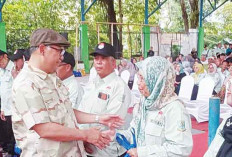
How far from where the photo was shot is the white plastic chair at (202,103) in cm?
589

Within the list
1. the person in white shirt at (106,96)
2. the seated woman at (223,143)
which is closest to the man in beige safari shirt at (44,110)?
the person in white shirt at (106,96)

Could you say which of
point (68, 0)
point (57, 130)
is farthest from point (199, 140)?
A: point (68, 0)

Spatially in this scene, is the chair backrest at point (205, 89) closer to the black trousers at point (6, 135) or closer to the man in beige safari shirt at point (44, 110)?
the black trousers at point (6, 135)

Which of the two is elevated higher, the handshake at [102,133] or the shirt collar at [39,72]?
the shirt collar at [39,72]

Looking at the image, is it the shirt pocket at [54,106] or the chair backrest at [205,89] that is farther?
the chair backrest at [205,89]

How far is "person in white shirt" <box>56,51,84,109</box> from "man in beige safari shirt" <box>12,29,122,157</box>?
82cm

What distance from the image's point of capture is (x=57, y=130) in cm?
167

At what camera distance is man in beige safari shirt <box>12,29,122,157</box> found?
5.38ft

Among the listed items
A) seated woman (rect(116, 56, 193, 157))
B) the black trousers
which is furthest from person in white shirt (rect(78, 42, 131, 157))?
the black trousers

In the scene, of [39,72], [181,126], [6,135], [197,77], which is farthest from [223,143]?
[197,77]

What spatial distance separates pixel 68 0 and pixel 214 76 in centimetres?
1375

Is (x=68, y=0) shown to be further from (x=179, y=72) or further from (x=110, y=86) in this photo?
(x=110, y=86)

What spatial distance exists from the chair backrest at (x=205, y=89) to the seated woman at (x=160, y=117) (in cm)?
467

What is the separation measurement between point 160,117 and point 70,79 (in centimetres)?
117
